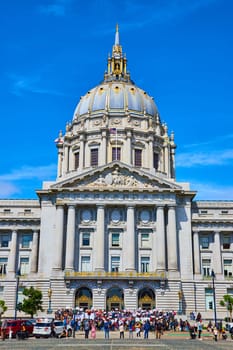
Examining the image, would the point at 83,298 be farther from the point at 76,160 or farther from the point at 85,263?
the point at 76,160

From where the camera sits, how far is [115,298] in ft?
209

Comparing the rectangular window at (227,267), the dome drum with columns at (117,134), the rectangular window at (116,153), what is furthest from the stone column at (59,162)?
the rectangular window at (227,267)

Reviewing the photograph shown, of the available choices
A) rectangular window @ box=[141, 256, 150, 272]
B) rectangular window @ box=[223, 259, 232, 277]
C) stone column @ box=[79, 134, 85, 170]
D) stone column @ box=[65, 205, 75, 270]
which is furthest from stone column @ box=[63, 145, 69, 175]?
rectangular window @ box=[223, 259, 232, 277]

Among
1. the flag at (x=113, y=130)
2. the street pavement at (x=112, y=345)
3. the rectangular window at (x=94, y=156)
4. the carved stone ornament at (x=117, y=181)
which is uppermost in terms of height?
the flag at (x=113, y=130)

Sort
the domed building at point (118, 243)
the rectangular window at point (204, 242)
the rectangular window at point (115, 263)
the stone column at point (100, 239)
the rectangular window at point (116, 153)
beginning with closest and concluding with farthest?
the domed building at point (118, 243), the stone column at point (100, 239), the rectangular window at point (115, 263), the rectangular window at point (204, 242), the rectangular window at point (116, 153)

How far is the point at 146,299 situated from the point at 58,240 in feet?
49.5

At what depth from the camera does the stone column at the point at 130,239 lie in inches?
2569

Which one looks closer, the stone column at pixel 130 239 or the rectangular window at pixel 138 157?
the stone column at pixel 130 239

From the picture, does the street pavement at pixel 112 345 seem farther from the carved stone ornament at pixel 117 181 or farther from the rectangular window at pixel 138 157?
the rectangular window at pixel 138 157

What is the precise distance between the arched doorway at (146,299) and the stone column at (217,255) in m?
11.5

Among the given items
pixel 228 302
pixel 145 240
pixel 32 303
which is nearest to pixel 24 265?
pixel 32 303

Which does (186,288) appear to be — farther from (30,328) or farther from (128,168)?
(30,328)

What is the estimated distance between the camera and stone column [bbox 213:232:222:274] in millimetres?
69312

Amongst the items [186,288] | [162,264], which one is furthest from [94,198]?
[186,288]
